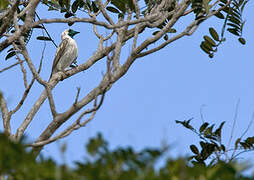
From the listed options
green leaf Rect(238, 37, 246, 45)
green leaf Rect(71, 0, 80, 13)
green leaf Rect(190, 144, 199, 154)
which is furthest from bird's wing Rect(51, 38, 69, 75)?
green leaf Rect(190, 144, 199, 154)

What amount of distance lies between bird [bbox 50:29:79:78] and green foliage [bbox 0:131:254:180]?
8449 millimetres

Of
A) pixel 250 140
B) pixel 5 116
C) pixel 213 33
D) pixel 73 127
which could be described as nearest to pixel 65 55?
pixel 213 33

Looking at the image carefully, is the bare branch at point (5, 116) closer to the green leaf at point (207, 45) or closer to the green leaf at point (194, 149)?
the green leaf at point (194, 149)

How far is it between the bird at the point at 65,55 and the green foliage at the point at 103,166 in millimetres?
8449

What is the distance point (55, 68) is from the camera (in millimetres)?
11297

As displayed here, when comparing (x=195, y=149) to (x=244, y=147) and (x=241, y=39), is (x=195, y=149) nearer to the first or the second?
(x=244, y=147)

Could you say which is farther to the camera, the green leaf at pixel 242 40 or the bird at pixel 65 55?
the bird at pixel 65 55

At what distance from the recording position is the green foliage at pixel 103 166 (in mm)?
2590

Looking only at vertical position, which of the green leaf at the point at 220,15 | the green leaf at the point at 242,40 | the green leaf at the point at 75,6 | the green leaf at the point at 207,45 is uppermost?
the green leaf at the point at 75,6

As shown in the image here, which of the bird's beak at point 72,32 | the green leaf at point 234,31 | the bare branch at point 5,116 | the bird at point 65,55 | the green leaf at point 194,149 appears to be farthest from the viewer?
the bird's beak at point 72,32

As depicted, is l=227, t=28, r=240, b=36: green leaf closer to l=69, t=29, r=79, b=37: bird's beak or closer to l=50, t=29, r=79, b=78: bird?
l=50, t=29, r=79, b=78: bird

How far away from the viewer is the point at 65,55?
11281 mm

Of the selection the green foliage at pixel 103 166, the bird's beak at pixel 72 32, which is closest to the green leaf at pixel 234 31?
the green foliage at pixel 103 166

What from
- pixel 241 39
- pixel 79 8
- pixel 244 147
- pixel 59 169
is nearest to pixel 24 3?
pixel 79 8
